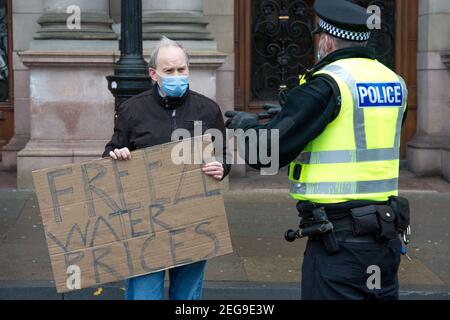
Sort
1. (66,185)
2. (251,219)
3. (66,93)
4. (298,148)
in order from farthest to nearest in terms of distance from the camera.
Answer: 1. (66,93)
2. (251,219)
3. (66,185)
4. (298,148)

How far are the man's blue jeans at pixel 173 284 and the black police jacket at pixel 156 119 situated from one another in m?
0.56

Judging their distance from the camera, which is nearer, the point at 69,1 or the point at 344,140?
the point at 344,140

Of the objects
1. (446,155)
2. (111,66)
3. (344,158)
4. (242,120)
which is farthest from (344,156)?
(446,155)

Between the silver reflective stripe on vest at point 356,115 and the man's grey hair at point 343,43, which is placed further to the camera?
the man's grey hair at point 343,43

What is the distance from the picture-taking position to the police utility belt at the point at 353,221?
12.7ft

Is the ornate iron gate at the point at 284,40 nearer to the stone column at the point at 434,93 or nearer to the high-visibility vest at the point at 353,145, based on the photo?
the stone column at the point at 434,93

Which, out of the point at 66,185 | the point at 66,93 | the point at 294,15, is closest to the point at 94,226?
the point at 66,185

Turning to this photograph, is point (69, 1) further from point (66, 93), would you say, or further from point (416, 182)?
point (416, 182)

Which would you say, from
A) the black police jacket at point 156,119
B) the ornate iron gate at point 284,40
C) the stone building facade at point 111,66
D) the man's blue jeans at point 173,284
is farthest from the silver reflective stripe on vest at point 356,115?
the ornate iron gate at point 284,40

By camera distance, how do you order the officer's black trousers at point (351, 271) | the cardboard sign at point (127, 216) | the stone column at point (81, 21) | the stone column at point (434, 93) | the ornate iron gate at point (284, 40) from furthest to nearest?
1. the ornate iron gate at point (284, 40)
2. the stone column at point (434, 93)
3. the stone column at point (81, 21)
4. the cardboard sign at point (127, 216)
5. the officer's black trousers at point (351, 271)

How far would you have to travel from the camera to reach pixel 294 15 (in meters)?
12.4

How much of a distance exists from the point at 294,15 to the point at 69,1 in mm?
3116

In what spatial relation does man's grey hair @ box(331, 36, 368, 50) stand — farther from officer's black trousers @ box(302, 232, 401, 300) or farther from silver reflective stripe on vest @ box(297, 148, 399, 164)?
officer's black trousers @ box(302, 232, 401, 300)

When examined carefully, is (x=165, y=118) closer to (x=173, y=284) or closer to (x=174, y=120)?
(x=174, y=120)
